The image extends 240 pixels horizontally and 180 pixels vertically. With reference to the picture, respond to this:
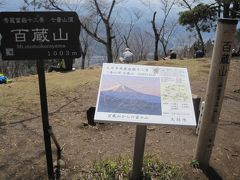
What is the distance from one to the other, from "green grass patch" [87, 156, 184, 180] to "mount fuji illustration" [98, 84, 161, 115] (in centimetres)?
95

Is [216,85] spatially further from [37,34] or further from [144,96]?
[37,34]

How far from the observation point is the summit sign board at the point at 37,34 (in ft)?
10.2

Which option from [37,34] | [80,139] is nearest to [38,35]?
[37,34]

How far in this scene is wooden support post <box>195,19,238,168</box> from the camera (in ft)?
11.3

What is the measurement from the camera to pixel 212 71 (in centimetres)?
360

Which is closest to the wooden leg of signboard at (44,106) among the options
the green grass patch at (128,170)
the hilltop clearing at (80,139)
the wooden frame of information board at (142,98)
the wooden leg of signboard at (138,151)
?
the hilltop clearing at (80,139)

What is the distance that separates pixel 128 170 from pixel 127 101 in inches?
39.3

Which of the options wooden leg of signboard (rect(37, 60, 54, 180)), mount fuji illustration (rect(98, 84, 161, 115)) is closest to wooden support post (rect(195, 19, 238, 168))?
mount fuji illustration (rect(98, 84, 161, 115))

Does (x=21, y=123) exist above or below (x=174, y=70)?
below

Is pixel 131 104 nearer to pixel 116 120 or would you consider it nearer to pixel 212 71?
pixel 116 120

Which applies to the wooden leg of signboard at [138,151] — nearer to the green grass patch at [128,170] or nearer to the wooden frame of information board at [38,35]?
the green grass patch at [128,170]

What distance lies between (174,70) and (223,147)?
Result: 5.24 feet

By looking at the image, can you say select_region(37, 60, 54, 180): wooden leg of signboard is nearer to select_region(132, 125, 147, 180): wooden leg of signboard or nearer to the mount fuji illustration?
the mount fuji illustration

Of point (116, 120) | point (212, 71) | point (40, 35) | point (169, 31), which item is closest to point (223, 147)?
point (212, 71)
